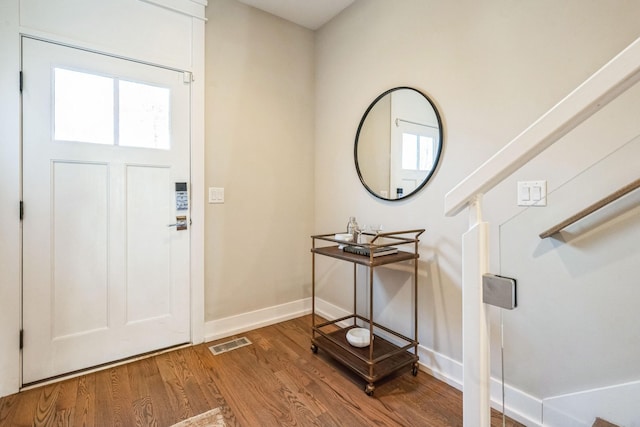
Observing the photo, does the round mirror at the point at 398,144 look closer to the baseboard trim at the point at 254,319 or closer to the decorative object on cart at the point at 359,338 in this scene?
the decorative object on cart at the point at 359,338

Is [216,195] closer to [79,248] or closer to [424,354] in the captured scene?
[79,248]

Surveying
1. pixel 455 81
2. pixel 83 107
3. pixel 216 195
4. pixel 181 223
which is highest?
pixel 455 81

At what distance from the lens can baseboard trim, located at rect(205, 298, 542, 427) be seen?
4.54ft

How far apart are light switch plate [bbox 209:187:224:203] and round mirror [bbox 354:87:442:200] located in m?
1.12

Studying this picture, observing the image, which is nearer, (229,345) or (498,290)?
(498,290)

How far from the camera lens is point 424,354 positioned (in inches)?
77.5

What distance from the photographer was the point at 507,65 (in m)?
1.56

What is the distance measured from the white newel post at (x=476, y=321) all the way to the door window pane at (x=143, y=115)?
208cm

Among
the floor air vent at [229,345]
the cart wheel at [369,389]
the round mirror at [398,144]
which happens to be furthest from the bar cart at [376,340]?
the floor air vent at [229,345]

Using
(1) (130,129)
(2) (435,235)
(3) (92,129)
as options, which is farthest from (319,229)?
(3) (92,129)

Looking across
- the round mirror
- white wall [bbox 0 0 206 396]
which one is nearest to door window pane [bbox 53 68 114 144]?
white wall [bbox 0 0 206 396]

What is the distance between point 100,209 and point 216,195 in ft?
2.49

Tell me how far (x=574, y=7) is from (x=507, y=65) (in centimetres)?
31

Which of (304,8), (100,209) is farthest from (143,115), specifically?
(304,8)
